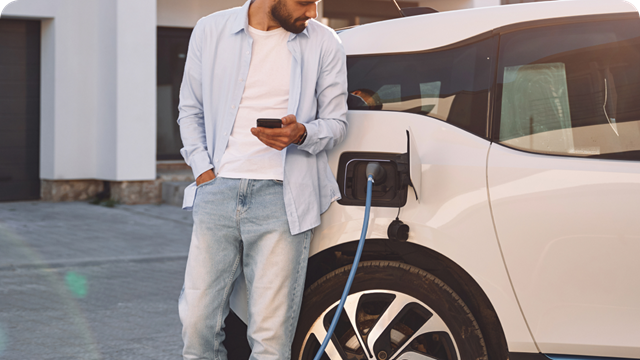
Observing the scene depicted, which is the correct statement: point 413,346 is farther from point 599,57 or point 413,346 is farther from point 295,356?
point 599,57

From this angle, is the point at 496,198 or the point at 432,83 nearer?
the point at 496,198

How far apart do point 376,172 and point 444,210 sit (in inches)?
11.3

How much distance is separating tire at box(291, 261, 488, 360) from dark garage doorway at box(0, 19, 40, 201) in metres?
9.45

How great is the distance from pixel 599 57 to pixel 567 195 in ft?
1.90

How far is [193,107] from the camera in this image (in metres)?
2.80

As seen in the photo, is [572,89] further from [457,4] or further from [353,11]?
[353,11]

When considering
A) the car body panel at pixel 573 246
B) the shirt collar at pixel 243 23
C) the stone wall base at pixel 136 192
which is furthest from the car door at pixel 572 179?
the stone wall base at pixel 136 192

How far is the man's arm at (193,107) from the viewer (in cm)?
275

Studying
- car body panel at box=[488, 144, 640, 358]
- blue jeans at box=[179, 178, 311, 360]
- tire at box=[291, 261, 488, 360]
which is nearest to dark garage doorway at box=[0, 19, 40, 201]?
blue jeans at box=[179, 178, 311, 360]

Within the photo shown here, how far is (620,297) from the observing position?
257cm

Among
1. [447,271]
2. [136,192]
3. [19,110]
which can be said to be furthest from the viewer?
[19,110]

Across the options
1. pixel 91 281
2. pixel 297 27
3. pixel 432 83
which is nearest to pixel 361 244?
pixel 432 83

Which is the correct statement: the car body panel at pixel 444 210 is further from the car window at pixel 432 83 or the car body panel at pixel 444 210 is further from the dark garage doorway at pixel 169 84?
the dark garage doorway at pixel 169 84

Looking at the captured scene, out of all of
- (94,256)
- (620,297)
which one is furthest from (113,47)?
(620,297)
